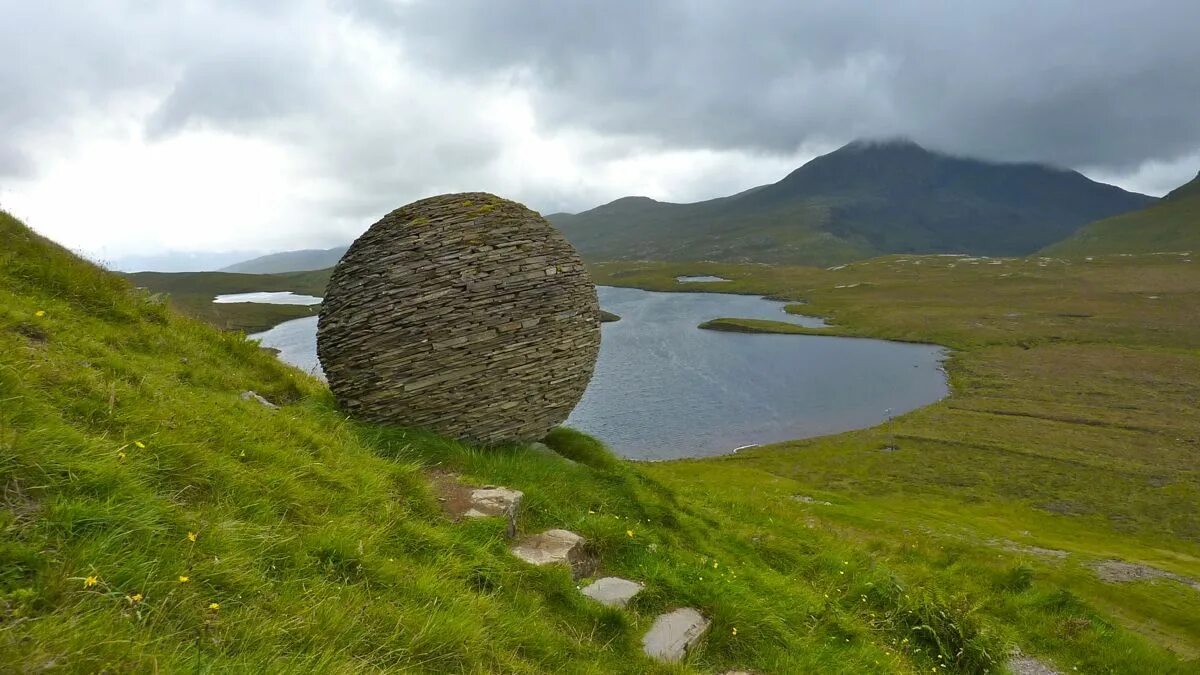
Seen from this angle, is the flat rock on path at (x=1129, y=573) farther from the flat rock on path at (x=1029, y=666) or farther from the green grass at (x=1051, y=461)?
the flat rock on path at (x=1029, y=666)

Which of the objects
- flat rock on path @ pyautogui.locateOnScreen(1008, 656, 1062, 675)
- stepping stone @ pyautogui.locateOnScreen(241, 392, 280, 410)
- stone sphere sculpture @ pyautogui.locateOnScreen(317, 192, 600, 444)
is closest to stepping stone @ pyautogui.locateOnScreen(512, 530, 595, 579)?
stone sphere sculpture @ pyautogui.locateOnScreen(317, 192, 600, 444)

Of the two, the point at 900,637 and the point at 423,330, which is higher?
the point at 423,330

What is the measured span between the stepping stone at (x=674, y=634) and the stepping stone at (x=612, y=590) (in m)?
0.52

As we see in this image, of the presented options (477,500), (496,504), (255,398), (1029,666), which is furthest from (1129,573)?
(255,398)

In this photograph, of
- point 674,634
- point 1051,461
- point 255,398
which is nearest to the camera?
point 674,634

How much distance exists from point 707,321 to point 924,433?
72.5 metres

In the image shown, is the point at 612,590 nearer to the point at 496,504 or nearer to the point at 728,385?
the point at 496,504

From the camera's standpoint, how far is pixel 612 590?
27.9ft

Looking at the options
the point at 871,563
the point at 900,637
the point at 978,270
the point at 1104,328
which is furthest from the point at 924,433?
the point at 978,270

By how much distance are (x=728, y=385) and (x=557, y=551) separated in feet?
221

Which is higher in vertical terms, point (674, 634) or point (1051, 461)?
point (674, 634)

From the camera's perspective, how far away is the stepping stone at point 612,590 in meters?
8.17

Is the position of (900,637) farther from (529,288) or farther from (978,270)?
(978,270)

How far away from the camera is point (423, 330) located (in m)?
12.6
